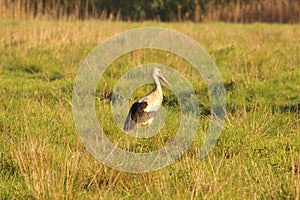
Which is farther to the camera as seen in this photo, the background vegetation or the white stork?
the background vegetation

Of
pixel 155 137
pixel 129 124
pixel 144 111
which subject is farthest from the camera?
pixel 144 111

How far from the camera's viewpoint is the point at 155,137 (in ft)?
15.6

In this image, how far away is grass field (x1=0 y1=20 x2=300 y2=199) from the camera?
3443 millimetres

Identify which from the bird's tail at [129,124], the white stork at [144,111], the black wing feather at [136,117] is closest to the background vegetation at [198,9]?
the white stork at [144,111]

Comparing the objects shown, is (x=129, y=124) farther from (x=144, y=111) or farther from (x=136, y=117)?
(x=144, y=111)

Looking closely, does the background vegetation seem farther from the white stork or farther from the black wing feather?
the black wing feather

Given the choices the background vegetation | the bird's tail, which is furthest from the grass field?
the background vegetation

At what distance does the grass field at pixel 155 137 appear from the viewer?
3.44m

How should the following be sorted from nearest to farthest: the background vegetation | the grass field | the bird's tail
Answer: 1. the grass field
2. the bird's tail
3. the background vegetation

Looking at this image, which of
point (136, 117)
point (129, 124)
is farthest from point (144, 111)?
point (129, 124)

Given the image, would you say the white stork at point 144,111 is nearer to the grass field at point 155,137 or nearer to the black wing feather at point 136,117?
the black wing feather at point 136,117

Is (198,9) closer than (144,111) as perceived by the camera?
No

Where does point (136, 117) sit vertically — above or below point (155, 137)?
above

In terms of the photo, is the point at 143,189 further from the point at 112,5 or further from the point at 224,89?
the point at 112,5
